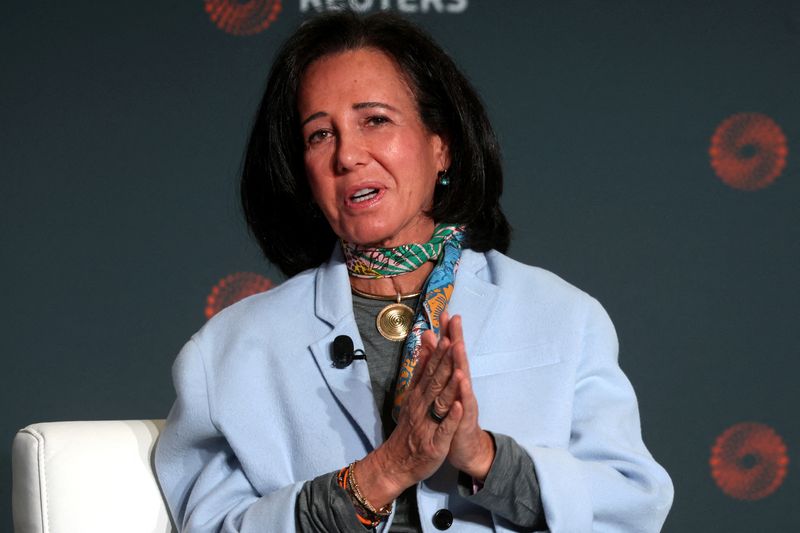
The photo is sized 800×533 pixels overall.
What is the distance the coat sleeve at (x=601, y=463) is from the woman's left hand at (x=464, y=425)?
89 mm

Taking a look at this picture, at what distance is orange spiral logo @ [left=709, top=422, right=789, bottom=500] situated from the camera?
3115 millimetres

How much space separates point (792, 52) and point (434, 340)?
6.64 ft

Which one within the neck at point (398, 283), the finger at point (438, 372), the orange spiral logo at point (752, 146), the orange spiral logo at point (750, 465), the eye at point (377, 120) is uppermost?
the eye at point (377, 120)

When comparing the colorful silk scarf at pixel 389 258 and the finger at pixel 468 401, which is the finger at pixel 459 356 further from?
the colorful silk scarf at pixel 389 258

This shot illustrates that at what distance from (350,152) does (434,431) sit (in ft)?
1.62

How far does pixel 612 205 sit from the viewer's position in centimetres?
311

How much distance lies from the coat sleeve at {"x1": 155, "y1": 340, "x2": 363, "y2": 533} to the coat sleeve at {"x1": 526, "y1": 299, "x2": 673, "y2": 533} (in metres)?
0.34

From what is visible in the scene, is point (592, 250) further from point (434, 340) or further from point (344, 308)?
point (434, 340)

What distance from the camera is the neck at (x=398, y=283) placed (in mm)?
1907

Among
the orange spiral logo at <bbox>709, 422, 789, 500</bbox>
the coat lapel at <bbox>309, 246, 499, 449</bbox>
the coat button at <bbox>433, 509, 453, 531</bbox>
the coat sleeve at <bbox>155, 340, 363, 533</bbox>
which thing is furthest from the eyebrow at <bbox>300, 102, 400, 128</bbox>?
the orange spiral logo at <bbox>709, 422, 789, 500</bbox>

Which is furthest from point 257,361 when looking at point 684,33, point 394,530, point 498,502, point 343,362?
point 684,33

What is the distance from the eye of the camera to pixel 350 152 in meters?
1.81

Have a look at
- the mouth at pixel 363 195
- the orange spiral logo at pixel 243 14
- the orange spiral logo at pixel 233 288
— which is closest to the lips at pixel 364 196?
the mouth at pixel 363 195

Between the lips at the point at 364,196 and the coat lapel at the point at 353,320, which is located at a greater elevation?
the lips at the point at 364,196
